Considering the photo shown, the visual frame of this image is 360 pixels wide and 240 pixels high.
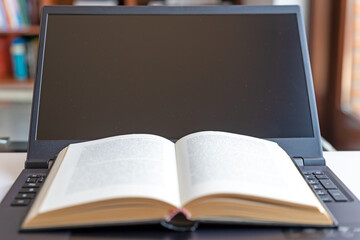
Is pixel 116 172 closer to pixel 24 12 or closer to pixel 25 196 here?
pixel 25 196

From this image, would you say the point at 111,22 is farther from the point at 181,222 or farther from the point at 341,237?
the point at 341,237

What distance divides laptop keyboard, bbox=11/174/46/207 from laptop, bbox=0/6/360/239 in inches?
2.5

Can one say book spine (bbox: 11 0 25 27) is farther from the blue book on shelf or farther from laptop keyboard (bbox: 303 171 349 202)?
laptop keyboard (bbox: 303 171 349 202)

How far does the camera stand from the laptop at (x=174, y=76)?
100 centimetres

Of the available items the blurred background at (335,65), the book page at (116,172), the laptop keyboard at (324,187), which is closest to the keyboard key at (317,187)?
the laptop keyboard at (324,187)

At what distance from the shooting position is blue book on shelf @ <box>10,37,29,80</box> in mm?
2779

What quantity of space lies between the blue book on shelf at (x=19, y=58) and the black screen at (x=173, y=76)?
6.07ft

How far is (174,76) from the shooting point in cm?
103

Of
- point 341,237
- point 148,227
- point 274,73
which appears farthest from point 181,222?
point 274,73

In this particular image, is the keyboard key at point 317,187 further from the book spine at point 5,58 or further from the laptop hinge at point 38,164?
the book spine at point 5,58

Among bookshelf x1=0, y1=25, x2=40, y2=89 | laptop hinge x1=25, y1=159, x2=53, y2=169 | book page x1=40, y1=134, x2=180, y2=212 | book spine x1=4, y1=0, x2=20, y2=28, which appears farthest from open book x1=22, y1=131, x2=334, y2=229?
book spine x1=4, y1=0, x2=20, y2=28

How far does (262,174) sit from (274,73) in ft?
1.03

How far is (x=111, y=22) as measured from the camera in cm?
105

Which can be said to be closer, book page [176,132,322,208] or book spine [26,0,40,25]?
book page [176,132,322,208]
